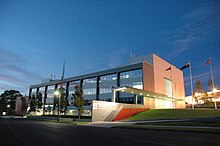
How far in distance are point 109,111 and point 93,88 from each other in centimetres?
2917

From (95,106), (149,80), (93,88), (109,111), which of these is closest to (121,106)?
(109,111)

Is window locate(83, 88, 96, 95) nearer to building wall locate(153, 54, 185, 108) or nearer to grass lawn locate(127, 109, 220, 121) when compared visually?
building wall locate(153, 54, 185, 108)

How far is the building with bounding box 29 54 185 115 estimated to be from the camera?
52.8 m

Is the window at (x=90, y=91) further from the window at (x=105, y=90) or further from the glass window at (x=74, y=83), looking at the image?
the glass window at (x=74, y=83)

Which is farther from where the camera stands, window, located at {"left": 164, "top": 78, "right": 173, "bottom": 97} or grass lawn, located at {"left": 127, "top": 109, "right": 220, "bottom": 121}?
window, located at {"left": 164, "top": 78, "right": 173, "bottom": 97}

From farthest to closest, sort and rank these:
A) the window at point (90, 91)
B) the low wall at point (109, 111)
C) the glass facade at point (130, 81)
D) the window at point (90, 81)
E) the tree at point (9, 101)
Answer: the tree at point (9, 101) → the window at point (90, 81) → the window at point (90, 91) → the glass facade at point (130, 81) → the low wall at point (109, 111)

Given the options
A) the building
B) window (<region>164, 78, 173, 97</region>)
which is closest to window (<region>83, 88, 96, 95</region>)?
the building

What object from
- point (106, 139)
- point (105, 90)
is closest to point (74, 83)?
point (105, 90)

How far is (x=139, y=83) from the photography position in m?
52.7

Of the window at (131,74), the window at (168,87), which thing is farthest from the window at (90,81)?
the window at (168,87)

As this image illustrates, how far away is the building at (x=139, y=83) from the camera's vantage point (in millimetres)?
52834

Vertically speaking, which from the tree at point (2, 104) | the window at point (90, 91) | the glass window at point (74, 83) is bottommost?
the tree at point (2, 104)

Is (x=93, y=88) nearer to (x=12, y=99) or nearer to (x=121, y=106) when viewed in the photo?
(x=121, y=106)

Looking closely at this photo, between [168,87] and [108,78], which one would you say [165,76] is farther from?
[108,78]
